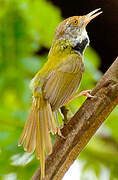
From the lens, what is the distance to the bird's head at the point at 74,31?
1829 mm

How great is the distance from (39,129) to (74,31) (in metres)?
0.65

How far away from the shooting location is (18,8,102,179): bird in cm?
125

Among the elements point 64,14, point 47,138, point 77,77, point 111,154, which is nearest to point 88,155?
point 111,154

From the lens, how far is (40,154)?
3.65 feet

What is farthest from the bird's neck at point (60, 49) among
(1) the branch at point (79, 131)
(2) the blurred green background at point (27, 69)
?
(1) the branch at point (79, 131)

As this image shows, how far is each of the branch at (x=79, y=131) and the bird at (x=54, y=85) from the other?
22 mm

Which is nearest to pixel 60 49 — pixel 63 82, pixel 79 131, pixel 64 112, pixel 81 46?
pixel 81 46

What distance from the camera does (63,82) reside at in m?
1.52

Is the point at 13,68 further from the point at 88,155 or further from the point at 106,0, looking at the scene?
the point at 106,0

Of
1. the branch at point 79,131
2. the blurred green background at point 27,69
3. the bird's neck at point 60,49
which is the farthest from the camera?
the blurred green background at point 27,69

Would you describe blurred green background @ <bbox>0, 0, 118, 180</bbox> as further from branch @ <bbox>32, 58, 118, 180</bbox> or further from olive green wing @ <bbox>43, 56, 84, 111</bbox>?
branch @ <bbox>32, 58, 118, 180</bbox>

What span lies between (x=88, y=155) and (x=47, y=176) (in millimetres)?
925

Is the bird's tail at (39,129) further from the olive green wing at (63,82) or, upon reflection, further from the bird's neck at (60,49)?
the bird's neck at (60,49)

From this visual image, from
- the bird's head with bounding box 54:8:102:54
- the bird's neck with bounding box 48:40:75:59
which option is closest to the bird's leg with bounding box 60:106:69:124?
the bird's neck with bounding box 48:40:75:59
